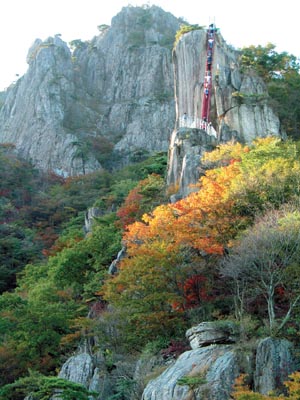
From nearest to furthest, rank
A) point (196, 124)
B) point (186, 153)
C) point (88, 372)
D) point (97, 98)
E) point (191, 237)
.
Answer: point (88, 372) → point (191, 237) → point (186, 153) → point (196, 124) → point (97, 98)

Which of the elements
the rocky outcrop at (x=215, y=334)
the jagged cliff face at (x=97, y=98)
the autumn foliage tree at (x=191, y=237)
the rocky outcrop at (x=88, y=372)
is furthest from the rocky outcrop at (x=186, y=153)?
the jagged cliff face at (x=97, y=98)

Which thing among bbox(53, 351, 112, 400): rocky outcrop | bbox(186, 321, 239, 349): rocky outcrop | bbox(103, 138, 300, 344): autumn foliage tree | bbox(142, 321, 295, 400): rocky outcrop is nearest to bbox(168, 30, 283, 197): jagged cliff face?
bbox(103, 138, 300, 344): autumn foliage tree

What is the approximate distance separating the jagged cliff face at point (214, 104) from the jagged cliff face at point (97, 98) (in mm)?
29448

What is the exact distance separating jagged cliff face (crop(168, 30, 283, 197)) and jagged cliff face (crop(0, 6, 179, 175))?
2945cm

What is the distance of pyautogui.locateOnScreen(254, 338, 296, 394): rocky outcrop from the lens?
Result: 1574cm

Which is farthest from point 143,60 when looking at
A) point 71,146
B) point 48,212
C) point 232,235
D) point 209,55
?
point 232,235

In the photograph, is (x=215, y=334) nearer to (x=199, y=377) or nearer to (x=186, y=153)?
(x=199, y=377)

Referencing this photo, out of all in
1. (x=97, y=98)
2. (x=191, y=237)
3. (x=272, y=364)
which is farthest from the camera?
(x=97, y=98)

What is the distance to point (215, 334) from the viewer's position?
18.6 metres

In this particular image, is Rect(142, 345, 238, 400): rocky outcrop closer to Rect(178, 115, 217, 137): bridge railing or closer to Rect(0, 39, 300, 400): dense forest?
Rect(0, 39, 300, 400): dense forest

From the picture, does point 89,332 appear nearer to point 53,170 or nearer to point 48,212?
point 48,212

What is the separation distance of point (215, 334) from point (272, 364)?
291 cm

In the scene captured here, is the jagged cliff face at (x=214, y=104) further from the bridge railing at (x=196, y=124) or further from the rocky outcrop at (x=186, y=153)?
the bridge railing at (x=196, y=124)

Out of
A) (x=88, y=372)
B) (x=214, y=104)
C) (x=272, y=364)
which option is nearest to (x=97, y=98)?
(x=214, y=104)
